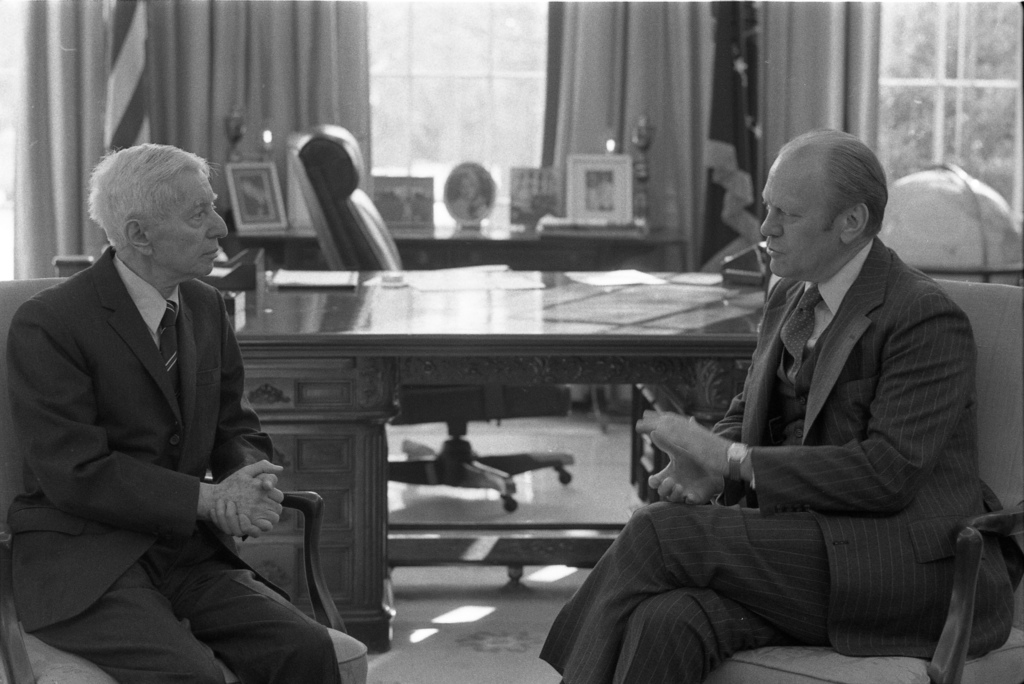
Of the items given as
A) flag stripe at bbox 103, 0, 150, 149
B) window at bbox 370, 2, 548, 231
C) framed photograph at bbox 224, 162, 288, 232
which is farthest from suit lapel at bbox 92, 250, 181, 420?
window at bbox 370, 2, 548, 231

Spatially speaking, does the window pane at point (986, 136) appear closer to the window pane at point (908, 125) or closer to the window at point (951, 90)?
the window at point (951, 90)

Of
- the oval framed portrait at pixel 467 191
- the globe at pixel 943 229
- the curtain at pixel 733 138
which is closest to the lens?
the globe at pixel 943 229

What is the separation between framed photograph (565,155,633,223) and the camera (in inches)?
265

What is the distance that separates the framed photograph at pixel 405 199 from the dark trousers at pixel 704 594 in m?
4.80

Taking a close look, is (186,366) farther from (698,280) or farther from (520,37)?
(520,37)

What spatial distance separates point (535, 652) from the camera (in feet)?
11.2

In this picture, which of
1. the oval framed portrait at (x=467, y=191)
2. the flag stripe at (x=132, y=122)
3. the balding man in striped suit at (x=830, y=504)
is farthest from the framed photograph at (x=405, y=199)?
the balding man in striped suit at (x=830, y=504)

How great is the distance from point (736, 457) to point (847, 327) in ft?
1.01

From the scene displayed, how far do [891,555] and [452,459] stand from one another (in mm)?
2895

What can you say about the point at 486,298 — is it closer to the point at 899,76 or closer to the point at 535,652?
the point at 535,652

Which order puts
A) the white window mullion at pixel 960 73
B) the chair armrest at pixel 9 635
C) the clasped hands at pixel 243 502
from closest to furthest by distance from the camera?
the chair armrest at pixel 9 635
the clasped hands at pixel 243 502
the white window mullion at pixel 960 73

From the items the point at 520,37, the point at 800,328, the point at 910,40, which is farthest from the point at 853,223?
the point at 910,40

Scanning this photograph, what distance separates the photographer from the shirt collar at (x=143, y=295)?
229 cm

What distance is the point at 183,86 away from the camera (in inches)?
269
